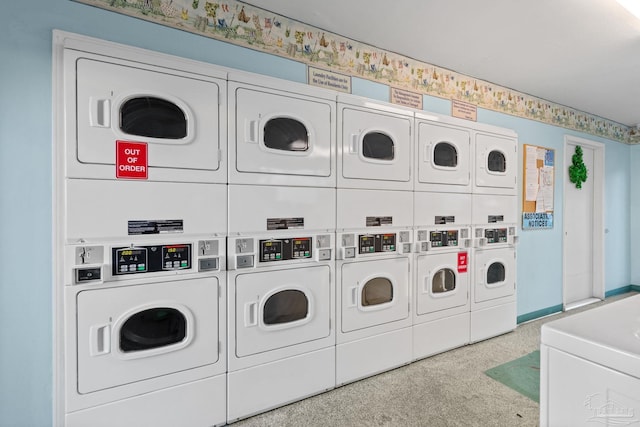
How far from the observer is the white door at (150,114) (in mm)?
1730

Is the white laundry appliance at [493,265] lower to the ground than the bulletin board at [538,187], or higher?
lower

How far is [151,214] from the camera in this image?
188cm

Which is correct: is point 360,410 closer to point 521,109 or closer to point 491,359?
point 491,359

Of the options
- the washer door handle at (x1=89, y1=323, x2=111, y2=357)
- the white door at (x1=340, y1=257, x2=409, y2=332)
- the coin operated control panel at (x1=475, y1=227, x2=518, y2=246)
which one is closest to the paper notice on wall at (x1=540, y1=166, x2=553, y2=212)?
the coin operated control panel at (x1=475, y1=227, x2=518, y2=246)

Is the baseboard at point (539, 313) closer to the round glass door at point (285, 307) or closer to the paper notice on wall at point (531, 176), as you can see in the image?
the paper notice on wall at point (531, 176)

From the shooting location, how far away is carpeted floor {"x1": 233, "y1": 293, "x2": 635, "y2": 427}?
217cm

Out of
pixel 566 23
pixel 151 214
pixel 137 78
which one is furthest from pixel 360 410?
pixel 566 23

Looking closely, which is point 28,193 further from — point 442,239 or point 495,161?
point 495,161

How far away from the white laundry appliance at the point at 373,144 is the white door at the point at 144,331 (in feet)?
4.47

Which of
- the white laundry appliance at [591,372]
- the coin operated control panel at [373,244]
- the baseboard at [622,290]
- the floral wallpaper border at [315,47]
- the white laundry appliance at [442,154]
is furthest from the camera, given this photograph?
the baseboard at [622,290]

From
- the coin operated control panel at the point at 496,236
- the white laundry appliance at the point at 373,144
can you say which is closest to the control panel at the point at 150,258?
the white laundry appliance at the point at 373,144

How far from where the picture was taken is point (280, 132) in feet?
7.50

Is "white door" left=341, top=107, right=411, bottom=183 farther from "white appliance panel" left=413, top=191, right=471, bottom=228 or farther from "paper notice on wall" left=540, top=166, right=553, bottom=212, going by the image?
"paper notice on wall" left=540, top=166, right=553, bottom=212

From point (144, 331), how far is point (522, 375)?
307 cm
